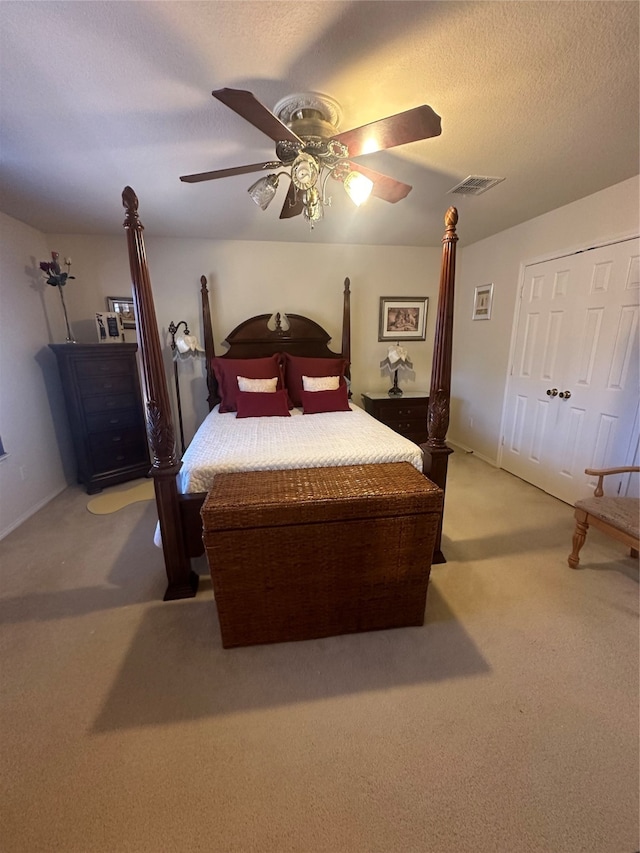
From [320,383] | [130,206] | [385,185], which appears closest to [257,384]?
[320,383]

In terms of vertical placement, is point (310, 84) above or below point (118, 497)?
above

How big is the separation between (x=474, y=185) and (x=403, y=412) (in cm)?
209

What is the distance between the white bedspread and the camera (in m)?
1.86

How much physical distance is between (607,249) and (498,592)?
8.32 feet

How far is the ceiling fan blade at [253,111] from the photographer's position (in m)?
1.04

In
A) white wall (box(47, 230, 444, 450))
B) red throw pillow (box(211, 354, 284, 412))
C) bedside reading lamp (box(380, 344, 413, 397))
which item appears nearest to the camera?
red throw pillow (box(211, 354, 284, 412))

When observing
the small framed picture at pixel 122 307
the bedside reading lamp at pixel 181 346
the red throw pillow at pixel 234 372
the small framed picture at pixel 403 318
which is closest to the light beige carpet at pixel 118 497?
the bedside reading lamp at pixel 181 346

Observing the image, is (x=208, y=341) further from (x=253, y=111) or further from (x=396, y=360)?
(x=253, y=111)

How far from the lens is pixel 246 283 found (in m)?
3.66

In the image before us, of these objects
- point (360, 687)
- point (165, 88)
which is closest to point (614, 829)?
point (360, 687)

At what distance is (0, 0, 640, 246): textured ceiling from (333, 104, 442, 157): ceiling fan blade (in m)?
0.24

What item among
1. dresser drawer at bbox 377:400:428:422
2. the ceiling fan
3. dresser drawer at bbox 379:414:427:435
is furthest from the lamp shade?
the ceiling fan

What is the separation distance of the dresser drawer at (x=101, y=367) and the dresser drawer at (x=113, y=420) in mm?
361

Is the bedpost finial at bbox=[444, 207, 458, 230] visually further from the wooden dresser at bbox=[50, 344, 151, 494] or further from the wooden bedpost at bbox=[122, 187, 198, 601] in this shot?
the wooden dresser at bbox=[50, 344, 151, 494]
